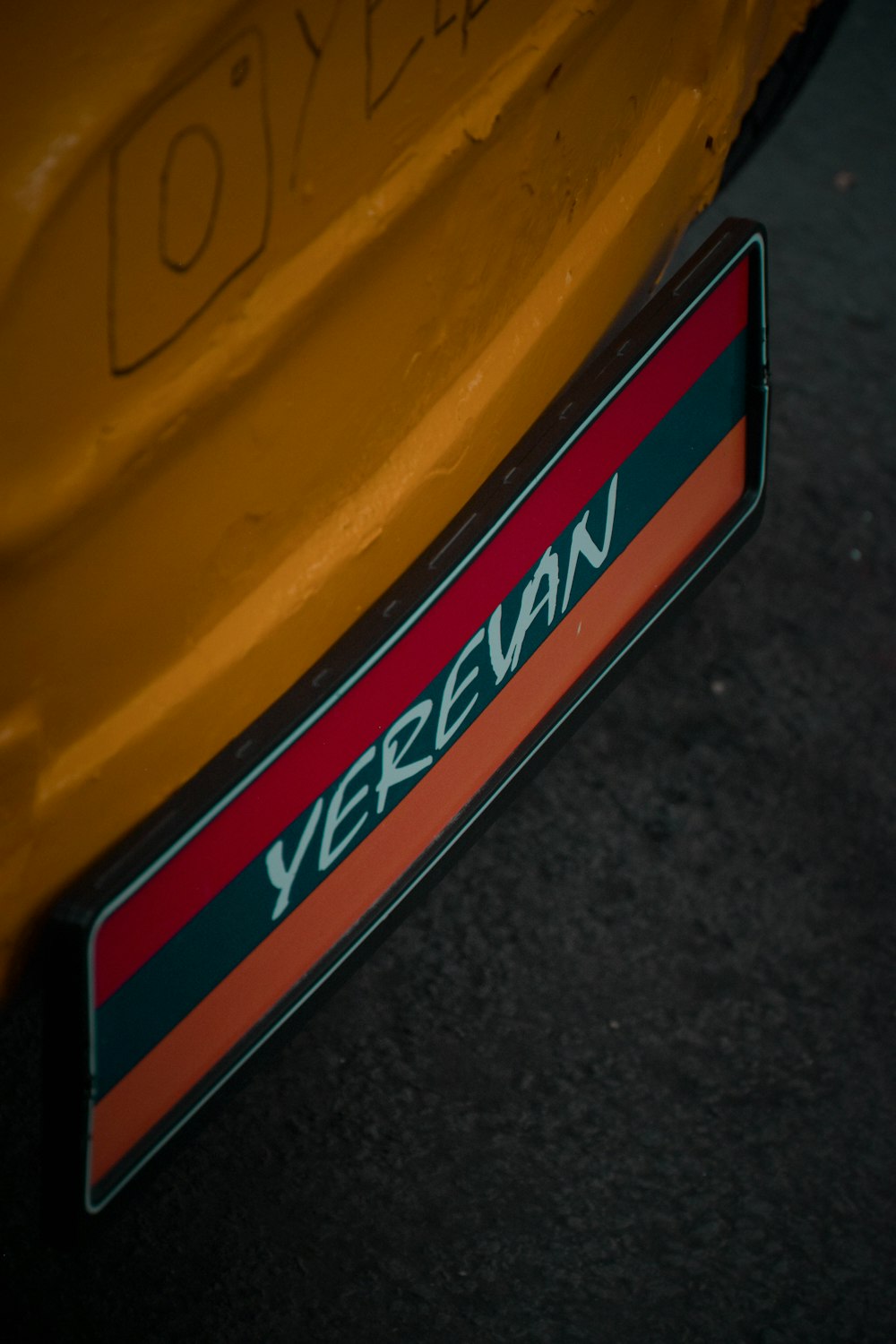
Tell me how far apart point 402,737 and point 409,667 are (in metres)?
0.06

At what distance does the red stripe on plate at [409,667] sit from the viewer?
0.92m

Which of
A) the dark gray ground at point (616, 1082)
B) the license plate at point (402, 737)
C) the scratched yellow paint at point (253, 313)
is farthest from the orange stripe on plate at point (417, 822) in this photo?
the dark gray ground at point (616, 1082)

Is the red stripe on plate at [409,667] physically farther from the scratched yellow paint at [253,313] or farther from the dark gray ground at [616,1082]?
the dark gray ground at [616,1082]

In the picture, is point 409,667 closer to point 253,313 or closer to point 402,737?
point 402,737

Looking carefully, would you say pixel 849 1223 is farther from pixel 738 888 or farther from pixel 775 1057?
pixel 738 888

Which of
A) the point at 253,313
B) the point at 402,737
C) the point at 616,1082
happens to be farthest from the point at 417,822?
the point at 616,1082

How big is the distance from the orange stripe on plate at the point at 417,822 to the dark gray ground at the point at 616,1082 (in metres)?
0.27

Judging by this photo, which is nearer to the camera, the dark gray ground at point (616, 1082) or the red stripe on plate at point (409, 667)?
the red stripe on plate at point (409, 667)

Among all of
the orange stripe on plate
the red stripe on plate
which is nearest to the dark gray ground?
the orange stripe on plate

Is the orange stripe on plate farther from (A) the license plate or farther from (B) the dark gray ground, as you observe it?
(B) the dark gray ground

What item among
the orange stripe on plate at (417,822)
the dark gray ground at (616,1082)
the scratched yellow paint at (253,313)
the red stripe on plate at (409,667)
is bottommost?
the dark gray ground at (616,1082)

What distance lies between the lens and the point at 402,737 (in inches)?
41.4

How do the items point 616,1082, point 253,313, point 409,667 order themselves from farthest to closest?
1. point 616,1082
2. point 409,667
3. point 253,313

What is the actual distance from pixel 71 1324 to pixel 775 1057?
913 mm
